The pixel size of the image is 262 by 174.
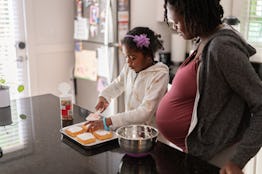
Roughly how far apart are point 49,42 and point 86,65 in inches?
17.8

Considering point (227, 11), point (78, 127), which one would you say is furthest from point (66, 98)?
point (227, 11)

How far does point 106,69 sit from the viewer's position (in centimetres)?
297

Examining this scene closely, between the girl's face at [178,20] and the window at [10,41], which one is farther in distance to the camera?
the window at [10,41]

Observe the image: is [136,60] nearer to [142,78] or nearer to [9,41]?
[142,78]

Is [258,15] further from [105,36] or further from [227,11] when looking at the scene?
[105,36]

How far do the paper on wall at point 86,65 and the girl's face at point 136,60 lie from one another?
142cm

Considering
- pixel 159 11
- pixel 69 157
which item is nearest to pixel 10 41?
pixel 159 11

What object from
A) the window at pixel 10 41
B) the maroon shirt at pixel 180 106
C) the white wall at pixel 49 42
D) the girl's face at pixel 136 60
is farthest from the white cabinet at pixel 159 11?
the maroon shirt at pixel 180 106

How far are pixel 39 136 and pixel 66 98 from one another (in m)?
0.28

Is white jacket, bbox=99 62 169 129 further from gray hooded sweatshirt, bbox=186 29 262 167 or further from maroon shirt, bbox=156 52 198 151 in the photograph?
gray hooded sweatshirt, bbox=186 29 262 167

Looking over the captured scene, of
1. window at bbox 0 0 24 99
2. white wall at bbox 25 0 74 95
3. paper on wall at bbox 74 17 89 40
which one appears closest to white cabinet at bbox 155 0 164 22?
paper on wall at bbox 74 17 89 40

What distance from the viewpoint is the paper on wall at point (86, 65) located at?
3.17 metres

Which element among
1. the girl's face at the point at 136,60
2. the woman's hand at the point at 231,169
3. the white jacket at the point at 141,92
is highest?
the girl's face at the point at 136,60

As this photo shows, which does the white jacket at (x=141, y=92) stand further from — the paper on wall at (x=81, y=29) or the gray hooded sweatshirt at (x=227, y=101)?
the paper on wall at (x=81, y=29)
